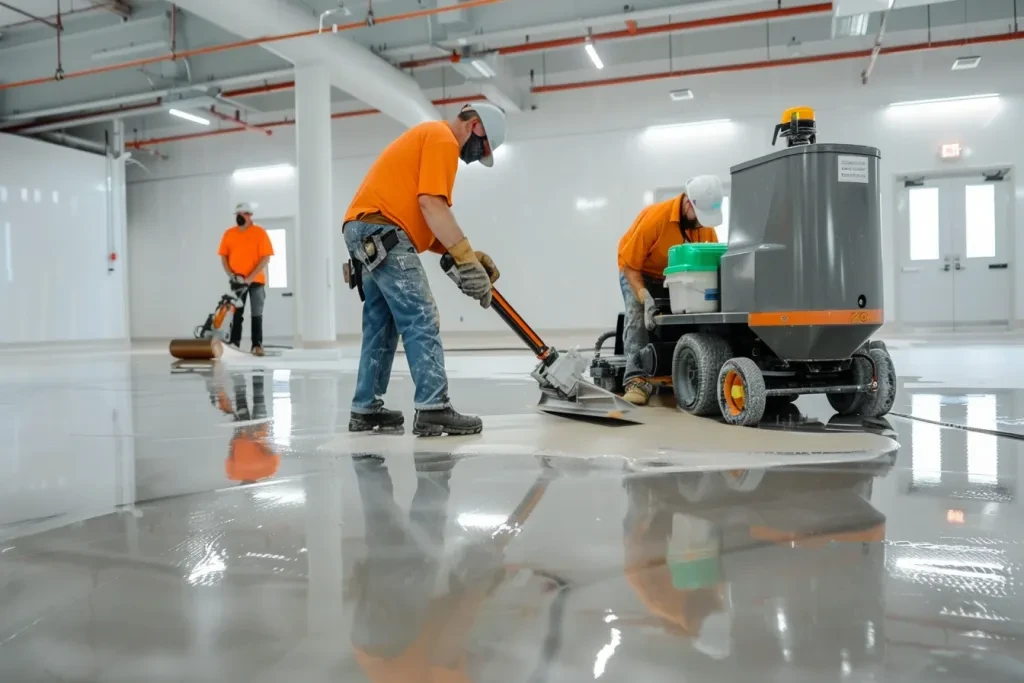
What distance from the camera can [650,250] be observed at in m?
3.97

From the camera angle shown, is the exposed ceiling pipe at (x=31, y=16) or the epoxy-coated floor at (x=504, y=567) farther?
the exposed ceiling pipe at (x=31, y=16)

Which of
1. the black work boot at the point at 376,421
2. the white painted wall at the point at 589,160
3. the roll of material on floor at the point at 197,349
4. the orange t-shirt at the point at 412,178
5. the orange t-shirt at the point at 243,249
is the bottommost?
the black work boot at the point at 376,421

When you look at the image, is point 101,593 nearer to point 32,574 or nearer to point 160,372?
point 32,574

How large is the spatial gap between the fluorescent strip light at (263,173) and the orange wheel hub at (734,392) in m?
12.7

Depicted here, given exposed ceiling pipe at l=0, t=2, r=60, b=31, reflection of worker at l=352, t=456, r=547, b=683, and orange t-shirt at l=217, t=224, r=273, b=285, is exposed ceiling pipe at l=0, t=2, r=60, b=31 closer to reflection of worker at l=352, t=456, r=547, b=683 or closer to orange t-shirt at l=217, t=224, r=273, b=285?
orange t-shirt at l=217, t=224, r=273, b=285

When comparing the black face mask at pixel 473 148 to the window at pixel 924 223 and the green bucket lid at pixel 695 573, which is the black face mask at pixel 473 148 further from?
the window at pixel 924 223

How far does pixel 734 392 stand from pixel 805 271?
1.88ft

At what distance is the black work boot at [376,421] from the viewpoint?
3.10 meters

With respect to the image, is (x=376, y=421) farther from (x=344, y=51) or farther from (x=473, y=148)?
(x=344, y=51)

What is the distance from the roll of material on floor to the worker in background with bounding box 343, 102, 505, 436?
582 centimetres

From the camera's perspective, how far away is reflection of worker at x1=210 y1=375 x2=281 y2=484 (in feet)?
7.54

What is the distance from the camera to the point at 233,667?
1015mm

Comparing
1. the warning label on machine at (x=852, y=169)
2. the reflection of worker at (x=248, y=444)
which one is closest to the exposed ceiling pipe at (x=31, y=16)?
the reflection of worker at (x=248, y=444)

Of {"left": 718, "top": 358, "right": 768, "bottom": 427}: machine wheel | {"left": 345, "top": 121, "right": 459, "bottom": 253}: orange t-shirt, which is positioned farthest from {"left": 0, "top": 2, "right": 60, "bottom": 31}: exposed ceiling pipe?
{"left": 718, "top": 358, "right": 768, "bottom": 427}: machine wheel
